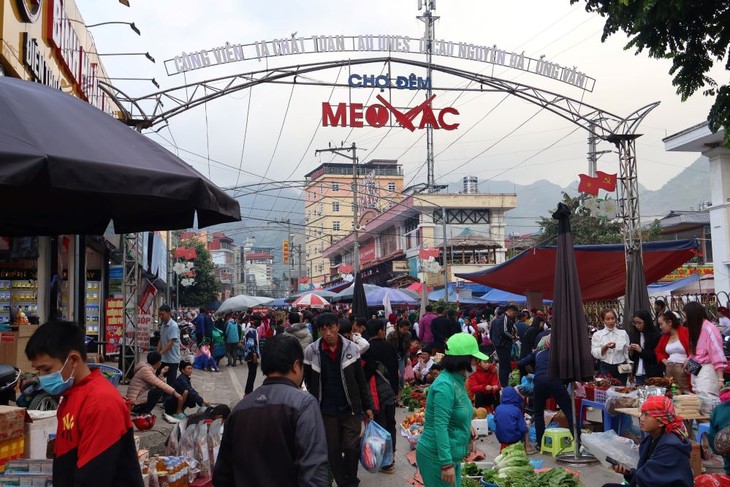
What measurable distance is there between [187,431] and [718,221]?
19.9 metres

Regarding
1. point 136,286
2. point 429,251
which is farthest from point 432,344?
point 429,251

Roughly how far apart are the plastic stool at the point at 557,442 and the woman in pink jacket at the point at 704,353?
1.77 meters

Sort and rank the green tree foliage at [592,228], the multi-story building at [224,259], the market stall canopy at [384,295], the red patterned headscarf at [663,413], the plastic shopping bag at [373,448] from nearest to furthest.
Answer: the red patterned headscarf at [663,413] → the plastic shopping bag at [373,448] → the market stall canopy at [384,295] → the green tree foliage at [592,228] → the multi-story building at [224,259]

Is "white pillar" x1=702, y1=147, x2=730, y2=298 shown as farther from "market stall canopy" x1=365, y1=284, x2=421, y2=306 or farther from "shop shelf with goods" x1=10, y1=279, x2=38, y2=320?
"shop shelf with goods" x1=10, y1=279, x2=38, y2=320

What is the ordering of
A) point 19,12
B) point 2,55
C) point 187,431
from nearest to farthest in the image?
point 187,431 → point 2,55 → point 19,12

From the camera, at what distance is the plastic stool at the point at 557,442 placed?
1020 cm

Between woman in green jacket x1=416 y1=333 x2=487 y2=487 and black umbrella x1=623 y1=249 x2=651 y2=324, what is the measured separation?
10354 mm

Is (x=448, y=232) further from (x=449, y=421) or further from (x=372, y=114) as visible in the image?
(x=449, y=421)

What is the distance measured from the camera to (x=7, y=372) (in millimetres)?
8500

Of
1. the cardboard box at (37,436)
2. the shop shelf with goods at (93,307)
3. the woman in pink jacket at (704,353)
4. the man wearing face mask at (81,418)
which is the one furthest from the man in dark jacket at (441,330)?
the man wearing face mask at (81,418)

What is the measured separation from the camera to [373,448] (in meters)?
7.16

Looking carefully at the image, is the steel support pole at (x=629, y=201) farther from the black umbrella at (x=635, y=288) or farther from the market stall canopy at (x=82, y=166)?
the market stall canopy at (x=82, y=166)

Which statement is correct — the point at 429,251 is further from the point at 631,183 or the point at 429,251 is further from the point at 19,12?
the point at 19,12

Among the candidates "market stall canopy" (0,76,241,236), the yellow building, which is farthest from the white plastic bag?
the yellow building
